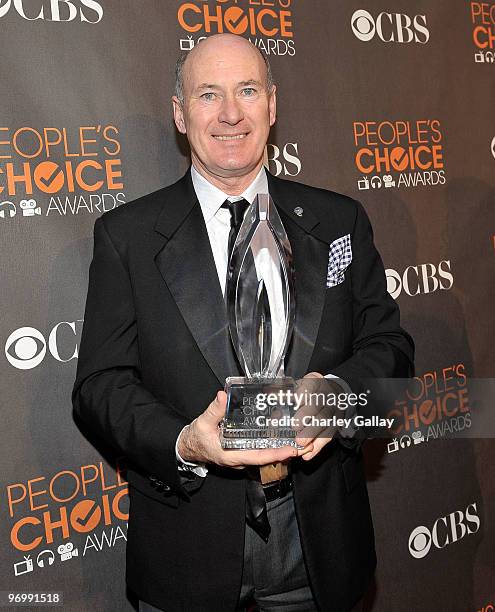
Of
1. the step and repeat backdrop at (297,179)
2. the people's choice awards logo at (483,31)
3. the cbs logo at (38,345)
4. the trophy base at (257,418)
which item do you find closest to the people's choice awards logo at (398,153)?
the step and repeat backdrop at (297,179)

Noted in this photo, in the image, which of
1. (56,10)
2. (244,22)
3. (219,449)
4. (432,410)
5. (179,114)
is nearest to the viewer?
(219,449)

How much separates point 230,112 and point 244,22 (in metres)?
0.78

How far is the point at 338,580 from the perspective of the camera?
1.56m

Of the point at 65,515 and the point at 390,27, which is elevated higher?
the point at 390,27

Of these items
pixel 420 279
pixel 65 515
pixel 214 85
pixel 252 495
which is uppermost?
pixel 214 85

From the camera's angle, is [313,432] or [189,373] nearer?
[313,432]

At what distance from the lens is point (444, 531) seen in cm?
263

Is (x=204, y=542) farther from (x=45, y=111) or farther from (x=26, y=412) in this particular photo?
(x=45, y=111)

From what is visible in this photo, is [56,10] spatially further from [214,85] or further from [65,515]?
[65,515]

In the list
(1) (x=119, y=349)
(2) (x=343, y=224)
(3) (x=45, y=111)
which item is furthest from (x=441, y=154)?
(1) (x=119, y=349)

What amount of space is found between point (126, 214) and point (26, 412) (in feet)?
2.21

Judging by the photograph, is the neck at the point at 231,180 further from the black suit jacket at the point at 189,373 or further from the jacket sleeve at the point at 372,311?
the jacket sleeve at the point at 372,311

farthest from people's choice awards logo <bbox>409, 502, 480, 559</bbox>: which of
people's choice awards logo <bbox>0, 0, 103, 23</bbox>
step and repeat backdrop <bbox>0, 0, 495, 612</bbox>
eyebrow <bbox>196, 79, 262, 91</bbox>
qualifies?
people's choice awards logo <bbox>0, 0, 103, 23</bbox>

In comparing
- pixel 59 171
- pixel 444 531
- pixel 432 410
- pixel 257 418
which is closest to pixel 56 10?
pixel 59 171
